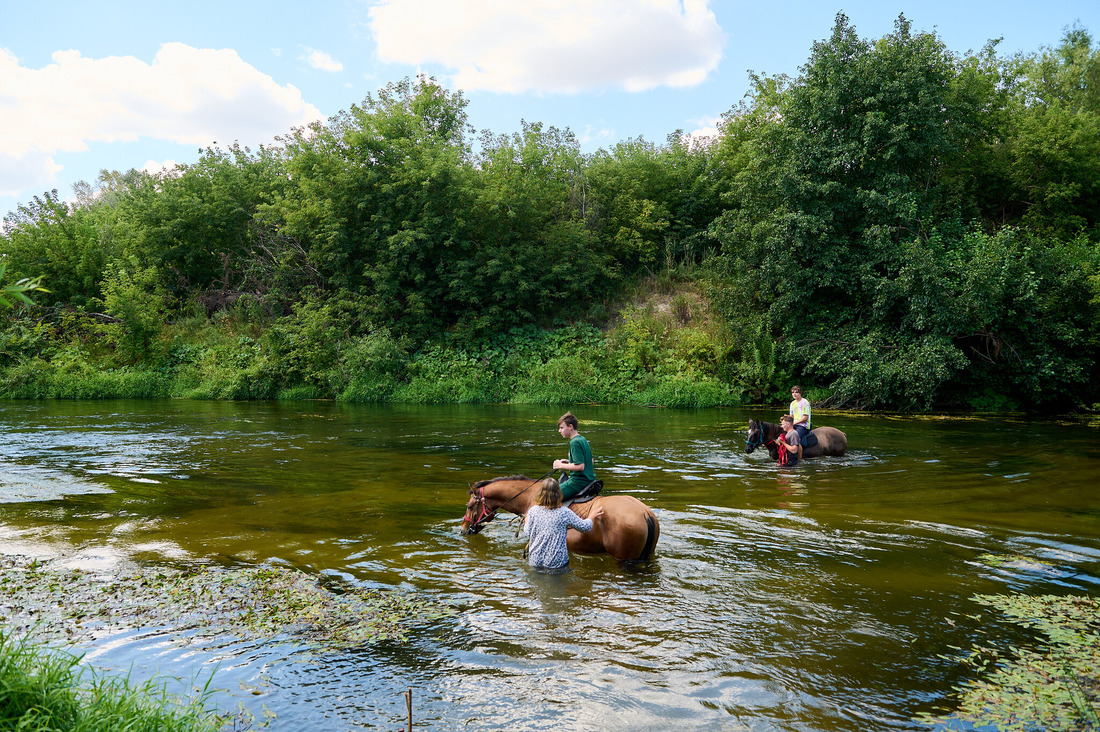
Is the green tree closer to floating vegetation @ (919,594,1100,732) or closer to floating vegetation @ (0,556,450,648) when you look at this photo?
floating vegetation @ (919,594,1100,732)

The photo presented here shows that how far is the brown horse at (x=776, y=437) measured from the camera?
48.9 ft

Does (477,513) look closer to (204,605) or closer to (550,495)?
(550,495)

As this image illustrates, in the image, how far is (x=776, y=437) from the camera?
15.0 metres

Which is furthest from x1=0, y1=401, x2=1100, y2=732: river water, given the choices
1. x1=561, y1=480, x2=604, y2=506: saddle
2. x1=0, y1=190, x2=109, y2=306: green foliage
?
x1=0, y1=190, x2=109, y2=306: green foliage

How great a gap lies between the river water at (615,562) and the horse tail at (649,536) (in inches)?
7.3

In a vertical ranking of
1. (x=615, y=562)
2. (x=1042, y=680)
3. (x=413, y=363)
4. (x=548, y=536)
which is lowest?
(x=615, y=562)

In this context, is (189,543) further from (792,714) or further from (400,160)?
(400,160)

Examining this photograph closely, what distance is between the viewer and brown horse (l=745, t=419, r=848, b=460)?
14914 mm

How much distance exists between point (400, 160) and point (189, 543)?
93.4 feet

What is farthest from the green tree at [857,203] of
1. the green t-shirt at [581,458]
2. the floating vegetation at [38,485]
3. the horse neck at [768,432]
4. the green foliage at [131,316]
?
the green foliage at [131,316]

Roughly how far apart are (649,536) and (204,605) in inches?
179

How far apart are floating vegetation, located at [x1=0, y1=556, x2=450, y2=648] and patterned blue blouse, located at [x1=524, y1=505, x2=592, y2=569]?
1507 mm

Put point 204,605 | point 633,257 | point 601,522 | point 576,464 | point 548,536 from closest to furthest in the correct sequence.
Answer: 1. point 204,605
2. point 548,536
3. point 601,522
4. point 576,464
5. point 633,257

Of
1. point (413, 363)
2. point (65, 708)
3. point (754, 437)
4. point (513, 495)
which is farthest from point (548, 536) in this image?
point (413, 363)
